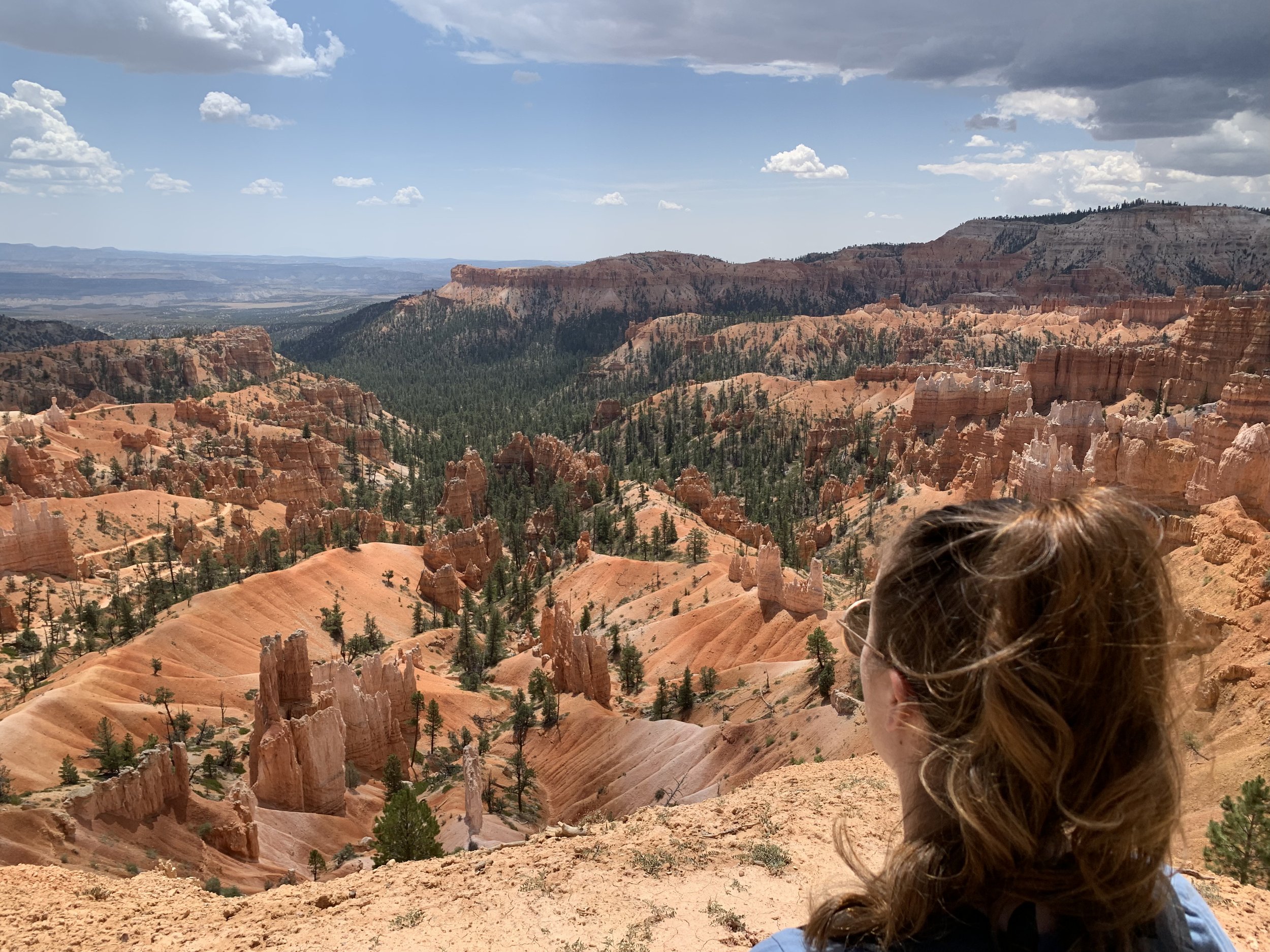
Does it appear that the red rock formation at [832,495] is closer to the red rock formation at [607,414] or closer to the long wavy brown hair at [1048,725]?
the red rock formation at [607,414]

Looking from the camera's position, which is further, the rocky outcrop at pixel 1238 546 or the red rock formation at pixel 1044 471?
the red rock formation at pixel 1044 471

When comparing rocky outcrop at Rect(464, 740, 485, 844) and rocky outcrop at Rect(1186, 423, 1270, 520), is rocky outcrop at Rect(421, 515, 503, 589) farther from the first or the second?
rocky outcrop at Rect(1186, 423, 1270, 520)

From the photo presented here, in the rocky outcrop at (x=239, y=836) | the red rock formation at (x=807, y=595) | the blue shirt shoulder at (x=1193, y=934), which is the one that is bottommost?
the rocky outcrop at (x=239, y=836)

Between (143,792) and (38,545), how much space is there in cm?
3771

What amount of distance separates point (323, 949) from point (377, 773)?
24.6 metres

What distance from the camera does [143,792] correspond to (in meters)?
21.5

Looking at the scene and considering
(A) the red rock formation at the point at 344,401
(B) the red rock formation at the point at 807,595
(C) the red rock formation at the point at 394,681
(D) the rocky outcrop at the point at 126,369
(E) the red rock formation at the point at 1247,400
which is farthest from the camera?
(A) the red rock formation at the point at 344,401

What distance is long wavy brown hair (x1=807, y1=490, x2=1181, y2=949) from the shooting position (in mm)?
2061

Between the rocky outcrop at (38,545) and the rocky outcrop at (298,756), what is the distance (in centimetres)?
3070

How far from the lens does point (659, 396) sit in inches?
4796

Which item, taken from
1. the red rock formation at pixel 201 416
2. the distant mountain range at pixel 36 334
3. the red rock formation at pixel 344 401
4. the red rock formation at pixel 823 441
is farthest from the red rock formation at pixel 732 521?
the distant mountain range at pixel 36 334

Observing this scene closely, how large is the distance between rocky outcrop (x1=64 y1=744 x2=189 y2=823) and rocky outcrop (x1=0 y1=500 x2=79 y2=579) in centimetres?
3519

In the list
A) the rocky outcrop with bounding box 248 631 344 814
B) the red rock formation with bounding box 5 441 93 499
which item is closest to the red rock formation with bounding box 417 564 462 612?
the rocky outcrop with bounding box 248 631 344 814

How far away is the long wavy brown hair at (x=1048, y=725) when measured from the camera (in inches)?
81.1
